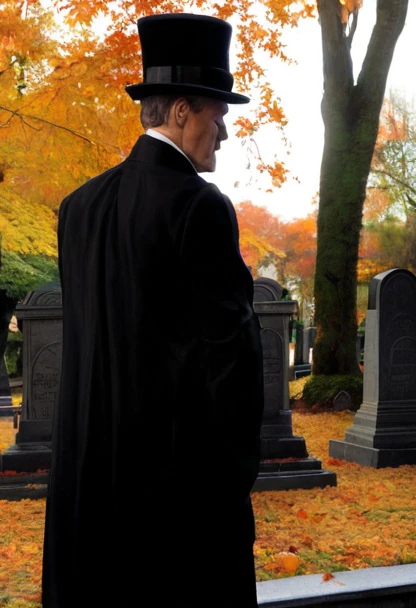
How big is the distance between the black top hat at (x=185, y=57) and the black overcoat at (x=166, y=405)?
18cm

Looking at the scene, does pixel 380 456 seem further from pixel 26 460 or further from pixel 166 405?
pixel 166 405

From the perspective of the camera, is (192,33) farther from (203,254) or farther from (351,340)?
(351,340)

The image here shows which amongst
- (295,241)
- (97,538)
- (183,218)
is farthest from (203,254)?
(295,241)

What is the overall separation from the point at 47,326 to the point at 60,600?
22.1 feet

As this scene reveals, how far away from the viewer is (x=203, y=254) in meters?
2.37

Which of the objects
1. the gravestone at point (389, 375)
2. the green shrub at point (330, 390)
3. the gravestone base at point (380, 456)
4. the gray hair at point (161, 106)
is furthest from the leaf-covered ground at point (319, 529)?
the green shrub at point (330, 390)

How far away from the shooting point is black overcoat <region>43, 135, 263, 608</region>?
241 cm

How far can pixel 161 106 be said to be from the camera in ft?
8.37

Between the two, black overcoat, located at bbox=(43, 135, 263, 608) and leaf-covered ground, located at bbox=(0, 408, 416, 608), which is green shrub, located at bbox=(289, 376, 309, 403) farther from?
black overcoat, located at bbox=(43, 135, 263, 608)

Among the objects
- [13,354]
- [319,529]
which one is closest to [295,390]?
[319,529]

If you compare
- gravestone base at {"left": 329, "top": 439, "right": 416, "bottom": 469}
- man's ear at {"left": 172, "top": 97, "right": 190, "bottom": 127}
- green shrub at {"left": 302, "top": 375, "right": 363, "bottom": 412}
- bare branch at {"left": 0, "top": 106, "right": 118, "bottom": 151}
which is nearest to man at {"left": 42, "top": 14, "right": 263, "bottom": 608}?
man's ear at {"left": 172, "top": 97, "right": 190, "bottom": 127}

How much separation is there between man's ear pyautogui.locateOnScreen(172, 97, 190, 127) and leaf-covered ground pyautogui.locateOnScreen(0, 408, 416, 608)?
3312 mm

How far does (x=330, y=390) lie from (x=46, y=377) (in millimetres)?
7025

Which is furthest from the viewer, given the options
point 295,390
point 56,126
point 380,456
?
point 295,390
